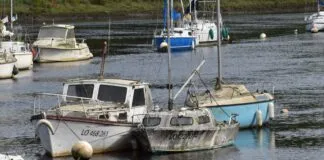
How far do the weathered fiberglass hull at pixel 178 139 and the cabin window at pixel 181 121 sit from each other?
0.31 meters

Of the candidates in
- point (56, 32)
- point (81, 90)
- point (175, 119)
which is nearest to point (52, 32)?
point (56, 32)

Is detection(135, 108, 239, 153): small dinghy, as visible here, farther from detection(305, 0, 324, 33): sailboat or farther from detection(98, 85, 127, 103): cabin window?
detection(305, 0, 324, 33): sailboat

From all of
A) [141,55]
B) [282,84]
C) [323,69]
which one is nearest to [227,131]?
[282,84]

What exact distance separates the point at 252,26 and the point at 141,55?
50.0 meters

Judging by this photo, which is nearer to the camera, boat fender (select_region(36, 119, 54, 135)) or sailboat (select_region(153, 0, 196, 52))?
boat fender (select_region(36, 119, 54, 135))

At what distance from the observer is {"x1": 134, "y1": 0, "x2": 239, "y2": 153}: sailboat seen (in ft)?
134

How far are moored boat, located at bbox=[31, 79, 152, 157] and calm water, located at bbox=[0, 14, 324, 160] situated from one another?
33.0 inches

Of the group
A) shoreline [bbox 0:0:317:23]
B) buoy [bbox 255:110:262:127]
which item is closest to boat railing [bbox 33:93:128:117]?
buoy [bbox 255:110:262:127]

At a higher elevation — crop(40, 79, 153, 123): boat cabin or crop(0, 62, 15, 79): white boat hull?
crop(40, 79, 153, 123): boat cabin

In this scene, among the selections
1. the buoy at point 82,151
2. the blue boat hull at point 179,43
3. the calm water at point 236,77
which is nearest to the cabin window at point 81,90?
the calm water at point 236,77

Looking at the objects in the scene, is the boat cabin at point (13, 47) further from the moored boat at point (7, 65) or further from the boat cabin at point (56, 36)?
the boat cabin at point (56, 36)

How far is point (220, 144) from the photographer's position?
43.2 meters

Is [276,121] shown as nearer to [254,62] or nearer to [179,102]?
[179,102]

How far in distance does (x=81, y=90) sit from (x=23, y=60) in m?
39.7
